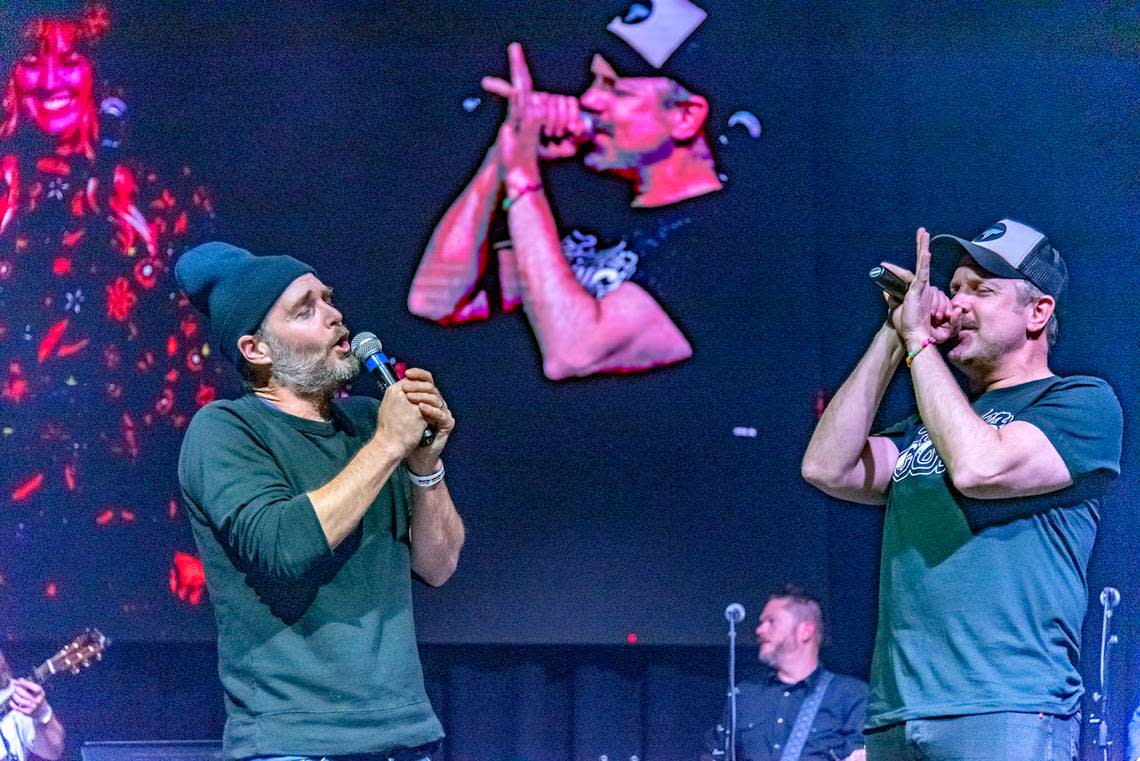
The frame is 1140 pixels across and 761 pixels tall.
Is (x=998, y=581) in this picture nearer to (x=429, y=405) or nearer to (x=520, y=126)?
(x=429, y=405)

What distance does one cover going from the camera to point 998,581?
1.94 metres

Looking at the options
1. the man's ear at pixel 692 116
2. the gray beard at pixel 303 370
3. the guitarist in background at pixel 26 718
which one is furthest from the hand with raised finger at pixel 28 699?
the man's ear at pixel 692 116

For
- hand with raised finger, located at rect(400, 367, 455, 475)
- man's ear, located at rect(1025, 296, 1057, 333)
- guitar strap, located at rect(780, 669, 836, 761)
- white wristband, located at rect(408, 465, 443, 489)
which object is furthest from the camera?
guitar strap, located at rect(780, 669, 836, 761)

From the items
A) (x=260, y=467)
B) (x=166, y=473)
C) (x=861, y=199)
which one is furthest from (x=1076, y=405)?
(x=166, y=473)

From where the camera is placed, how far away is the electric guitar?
3.76 m

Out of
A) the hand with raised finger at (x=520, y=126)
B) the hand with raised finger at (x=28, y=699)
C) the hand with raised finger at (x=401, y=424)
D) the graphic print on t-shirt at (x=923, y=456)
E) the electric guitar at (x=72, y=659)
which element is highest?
the hand with raised finger at (x=520, y=126)

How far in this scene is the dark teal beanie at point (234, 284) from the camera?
6.91 feet

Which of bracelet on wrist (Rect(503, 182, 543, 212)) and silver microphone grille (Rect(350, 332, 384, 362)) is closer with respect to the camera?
silver microphone grille (Rect(350, 332, 384, 362))

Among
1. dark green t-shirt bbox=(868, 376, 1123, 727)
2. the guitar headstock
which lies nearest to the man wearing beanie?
dark green t-shirt bbox=(868, 376, 1123, 727)

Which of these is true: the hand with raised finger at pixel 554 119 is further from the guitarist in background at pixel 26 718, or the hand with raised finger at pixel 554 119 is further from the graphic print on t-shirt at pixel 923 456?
the guitarist in background at pixel 26 718

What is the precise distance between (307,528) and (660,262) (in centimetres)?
223

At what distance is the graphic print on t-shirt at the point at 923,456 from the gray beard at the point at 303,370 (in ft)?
3.21

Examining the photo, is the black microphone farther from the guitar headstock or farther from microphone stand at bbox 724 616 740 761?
the guitar headstock

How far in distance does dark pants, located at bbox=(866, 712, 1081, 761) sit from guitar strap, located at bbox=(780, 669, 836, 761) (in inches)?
77.5
